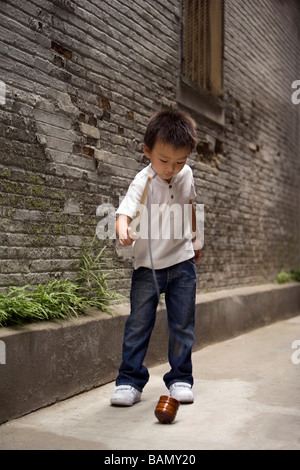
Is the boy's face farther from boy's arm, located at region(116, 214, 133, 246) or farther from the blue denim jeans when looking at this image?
the blue denim jeans

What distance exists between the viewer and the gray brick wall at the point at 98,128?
10.8ft

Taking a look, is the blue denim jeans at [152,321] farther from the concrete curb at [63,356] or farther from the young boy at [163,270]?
the concrete curb at [63,356]

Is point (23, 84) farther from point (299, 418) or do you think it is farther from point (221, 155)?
point (221, 155)

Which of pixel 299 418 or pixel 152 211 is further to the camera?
pixel 152 211

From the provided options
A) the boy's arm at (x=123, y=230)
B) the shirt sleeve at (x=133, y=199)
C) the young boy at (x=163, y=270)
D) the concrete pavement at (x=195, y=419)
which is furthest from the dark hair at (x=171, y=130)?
the concrete pavement at (x=195, y=419)

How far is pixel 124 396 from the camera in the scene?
9.64 ft

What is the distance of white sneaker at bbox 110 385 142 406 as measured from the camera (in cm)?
294

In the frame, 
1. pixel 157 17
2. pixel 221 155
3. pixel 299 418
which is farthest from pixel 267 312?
pixel 299 418

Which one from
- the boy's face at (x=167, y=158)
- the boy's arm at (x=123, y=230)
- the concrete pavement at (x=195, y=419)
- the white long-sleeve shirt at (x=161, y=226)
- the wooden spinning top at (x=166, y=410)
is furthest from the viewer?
the white long-sleeve shirt at (x=161, y=226)

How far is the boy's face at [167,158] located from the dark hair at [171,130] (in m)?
0.02

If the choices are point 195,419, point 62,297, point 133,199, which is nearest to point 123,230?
point 133,199

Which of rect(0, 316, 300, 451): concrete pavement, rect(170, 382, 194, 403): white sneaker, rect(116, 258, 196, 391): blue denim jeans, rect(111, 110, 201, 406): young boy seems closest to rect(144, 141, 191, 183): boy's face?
rect(111, 110, 201, 406): young boy

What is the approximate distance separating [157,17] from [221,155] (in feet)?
6.12
